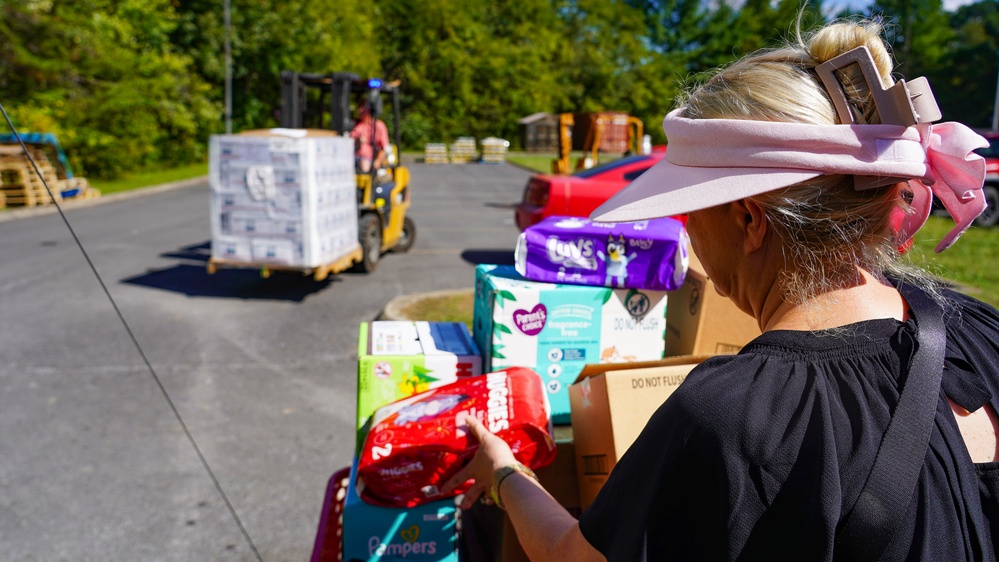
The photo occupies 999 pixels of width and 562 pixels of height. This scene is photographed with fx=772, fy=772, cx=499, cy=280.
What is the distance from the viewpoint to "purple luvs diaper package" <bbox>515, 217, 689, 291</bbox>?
8.84 feet

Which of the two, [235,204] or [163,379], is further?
[235,204]

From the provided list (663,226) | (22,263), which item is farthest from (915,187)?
(22,263)

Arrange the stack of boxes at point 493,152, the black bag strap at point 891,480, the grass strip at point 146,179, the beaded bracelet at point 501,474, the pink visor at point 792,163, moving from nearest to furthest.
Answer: the black bag strap at point 891,480 < the pink visor at point 792,163 < the beaded bracelet at point 501,474 < the grass strip at point 146,179 < the stack of boxes at point 493,152

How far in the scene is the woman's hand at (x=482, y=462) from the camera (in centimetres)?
189

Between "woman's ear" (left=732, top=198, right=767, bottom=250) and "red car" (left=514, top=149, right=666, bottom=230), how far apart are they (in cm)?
817

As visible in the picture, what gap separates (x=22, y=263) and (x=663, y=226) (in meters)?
10.2

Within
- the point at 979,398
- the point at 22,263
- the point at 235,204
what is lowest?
the point at 22,263

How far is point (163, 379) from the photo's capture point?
579cm

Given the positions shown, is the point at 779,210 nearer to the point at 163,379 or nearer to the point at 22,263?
the point at 163,379

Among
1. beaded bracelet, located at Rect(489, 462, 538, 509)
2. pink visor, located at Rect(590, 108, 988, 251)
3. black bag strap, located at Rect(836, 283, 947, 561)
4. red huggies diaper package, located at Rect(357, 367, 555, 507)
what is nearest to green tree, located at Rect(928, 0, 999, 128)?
red huggies diaper package, located at Rect(357, 367, 555, 507)

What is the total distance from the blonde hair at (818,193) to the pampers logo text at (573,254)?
4.68ft

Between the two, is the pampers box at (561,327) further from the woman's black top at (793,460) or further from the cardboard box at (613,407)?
the woman's black top at (793,460)

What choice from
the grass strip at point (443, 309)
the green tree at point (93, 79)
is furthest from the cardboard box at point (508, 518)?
the green tree at point (93, 79)

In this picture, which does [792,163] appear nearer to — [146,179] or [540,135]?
[146,179]
